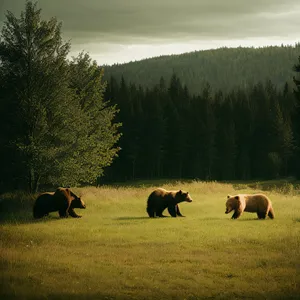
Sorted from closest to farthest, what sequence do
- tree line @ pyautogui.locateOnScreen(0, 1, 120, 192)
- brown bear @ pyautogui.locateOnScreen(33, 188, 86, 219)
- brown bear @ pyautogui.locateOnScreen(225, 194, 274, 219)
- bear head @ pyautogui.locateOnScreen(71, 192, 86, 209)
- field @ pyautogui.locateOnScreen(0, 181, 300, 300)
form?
field @ pyautogui.locateOnScreen(0, 181, 300, 300)
brown bear @ pyautogui.locateOnScreen(225, 194, 274, 219)
brown bear @ pyautogui.locateOnScreen(33, 188, 86, 219)
bear head @ pyautogui.locateOnScreen(71, 192, 86, 209)
tree line @ pyautogui.locateOnScreen(0, 1, 120, 192)

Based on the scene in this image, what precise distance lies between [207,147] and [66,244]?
235ft

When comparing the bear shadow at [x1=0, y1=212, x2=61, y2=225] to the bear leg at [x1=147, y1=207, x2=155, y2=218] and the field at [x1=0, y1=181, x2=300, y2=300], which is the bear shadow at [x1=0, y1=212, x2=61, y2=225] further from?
the bear leg at [x1=147, y1=207, x2=155, y2=218]

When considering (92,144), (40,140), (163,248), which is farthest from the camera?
(92,144)

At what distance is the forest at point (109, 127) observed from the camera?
3622 centimetres

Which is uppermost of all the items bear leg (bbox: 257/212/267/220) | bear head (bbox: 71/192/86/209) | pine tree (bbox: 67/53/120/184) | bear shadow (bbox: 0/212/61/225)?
pine tree (bbox: 67/53/120/184)

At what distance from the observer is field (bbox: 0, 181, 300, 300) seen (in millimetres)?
12539

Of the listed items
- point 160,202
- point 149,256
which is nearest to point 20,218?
point 160,202

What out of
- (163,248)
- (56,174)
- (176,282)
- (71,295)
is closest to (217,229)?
(163,248)

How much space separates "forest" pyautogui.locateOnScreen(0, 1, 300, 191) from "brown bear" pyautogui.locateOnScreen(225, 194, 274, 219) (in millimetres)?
14518

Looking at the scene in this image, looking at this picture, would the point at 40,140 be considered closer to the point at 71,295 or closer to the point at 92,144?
the point at 92,144

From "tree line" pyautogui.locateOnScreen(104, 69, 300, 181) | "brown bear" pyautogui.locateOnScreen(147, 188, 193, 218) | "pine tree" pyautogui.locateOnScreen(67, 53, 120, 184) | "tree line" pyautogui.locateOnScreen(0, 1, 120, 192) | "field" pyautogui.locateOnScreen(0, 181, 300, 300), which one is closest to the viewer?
"field" pyautogui.locateOnScreen(0, 181, 300, 300)

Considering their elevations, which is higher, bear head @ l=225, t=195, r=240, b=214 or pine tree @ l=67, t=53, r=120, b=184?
pine tree @ l=67, t=53, r=120, b=184

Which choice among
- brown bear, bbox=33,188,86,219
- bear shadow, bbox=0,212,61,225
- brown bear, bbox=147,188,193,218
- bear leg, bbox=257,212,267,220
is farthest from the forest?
bear leg, bbox=257,212,267,220

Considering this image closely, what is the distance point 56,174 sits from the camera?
3653 centimetres
